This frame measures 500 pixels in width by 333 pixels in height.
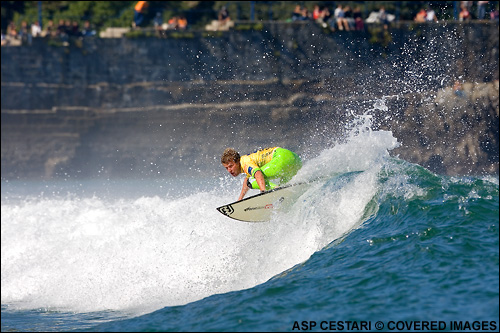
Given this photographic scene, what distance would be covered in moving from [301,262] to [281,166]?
6.32ft

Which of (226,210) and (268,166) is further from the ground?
(268,166)

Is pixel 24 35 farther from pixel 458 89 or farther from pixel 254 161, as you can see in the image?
pixel 254 161

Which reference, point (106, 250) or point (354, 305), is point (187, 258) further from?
point (354, 305)

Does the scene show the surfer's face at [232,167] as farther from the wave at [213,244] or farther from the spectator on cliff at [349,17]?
the spectator on cliff at [349,17]

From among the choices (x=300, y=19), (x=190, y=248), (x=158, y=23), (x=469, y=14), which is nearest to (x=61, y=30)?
(x=158, y=23)

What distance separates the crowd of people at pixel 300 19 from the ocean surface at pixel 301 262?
14838mm

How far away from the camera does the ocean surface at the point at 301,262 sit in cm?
732

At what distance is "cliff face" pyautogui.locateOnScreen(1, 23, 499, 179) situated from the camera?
27.4 meters

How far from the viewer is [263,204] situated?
10859 millimetres

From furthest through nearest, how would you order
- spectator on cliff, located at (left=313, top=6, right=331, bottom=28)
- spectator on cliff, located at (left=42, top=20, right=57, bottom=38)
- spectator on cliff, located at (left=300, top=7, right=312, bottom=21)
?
spectator on cliff, located at (left=42, top=20, right=57, bottom=38) < spectator on cliff, located at (left=300, top=7, right=312, bottom=21) < spectator on cliff, located at (left=313, top=6, right=331, bottom=28)

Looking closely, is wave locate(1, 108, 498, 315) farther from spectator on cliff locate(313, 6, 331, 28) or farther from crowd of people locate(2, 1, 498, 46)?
crowd of people locate(2, 1, 498, 46)

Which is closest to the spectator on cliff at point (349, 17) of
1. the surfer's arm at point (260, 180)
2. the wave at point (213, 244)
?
the wave at point (213, 244)

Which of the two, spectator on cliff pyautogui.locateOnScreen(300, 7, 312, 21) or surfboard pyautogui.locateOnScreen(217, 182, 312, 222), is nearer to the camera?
surfboard pyautogui.locateOnScreen(217, 182, 312, 222)

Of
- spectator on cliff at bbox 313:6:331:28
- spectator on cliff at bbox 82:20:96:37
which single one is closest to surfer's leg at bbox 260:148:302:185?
spectator on cliff at bbox 313:6:331:28
